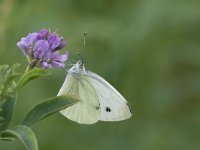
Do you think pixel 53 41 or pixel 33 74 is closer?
pixel 33 74

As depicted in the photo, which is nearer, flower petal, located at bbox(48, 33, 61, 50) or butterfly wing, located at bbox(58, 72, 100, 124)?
flower petal, located at bbox(48, 33, 61, 50)

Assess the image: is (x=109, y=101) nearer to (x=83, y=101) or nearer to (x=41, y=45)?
(x=83, y=101)

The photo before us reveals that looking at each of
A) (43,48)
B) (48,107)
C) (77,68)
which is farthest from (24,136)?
(77,68)

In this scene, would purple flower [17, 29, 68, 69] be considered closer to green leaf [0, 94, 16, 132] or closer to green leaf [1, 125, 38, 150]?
green leaf [0, 94, 16, 132]

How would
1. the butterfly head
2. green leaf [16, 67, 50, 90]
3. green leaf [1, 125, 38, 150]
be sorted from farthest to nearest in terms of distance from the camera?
the butterfly head
green leaf [16, 67, 50, 90]
green leaf [1, 125, 38, 150]

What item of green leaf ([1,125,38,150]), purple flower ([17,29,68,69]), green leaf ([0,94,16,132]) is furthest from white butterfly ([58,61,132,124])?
green leaf ([1,125,38,150])

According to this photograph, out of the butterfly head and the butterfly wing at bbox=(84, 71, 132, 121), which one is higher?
the butterfly head

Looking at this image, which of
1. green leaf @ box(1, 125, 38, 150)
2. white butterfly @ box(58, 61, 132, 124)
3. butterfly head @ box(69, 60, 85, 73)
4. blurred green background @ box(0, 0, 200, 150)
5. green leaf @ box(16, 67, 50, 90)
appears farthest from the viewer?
blurred green background @ box(0, 0, 200, 150)

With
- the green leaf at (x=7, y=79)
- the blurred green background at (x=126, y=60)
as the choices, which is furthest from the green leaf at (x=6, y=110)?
the blurred green background at (x=126, y=60)

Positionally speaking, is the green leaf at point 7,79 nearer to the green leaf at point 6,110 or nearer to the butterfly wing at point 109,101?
the green leaf at point 6,110
